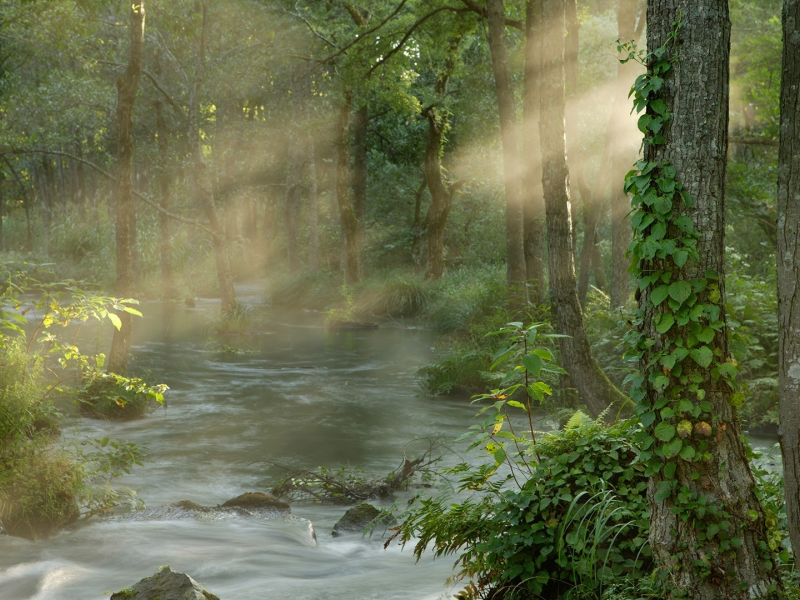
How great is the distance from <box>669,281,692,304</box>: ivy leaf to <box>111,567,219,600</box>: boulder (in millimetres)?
3459

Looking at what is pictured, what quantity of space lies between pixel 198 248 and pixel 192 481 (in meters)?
30.2

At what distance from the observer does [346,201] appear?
1105 inches

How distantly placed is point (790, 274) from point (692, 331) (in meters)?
0.55

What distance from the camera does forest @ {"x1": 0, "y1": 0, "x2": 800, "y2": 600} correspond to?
13.0 feet

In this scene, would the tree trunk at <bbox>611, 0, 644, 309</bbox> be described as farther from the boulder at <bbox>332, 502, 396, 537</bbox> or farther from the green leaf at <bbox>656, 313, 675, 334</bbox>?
the green leaf at <bbox>656, 313, 675, 334</bbox>

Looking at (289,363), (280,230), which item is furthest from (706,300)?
(280,230)

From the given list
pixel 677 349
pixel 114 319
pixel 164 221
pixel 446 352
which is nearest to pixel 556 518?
pixel 677 349

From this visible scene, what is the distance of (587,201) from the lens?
22.0 meters

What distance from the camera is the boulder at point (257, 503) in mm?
8367

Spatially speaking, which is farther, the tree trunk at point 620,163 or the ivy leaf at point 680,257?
the tree trunk at point 620,163

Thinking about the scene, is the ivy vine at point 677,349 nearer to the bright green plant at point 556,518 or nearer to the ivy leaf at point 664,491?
the ivy leaf at point 664,491

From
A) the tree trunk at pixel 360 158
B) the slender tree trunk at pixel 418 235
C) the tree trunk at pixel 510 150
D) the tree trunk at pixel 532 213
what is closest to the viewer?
the tree trunk at pixel 532 213

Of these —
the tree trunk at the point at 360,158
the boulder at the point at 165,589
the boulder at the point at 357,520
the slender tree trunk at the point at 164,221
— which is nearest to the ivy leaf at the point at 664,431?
the boulder at the point at 165,589

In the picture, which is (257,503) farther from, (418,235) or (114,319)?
(418,235)
